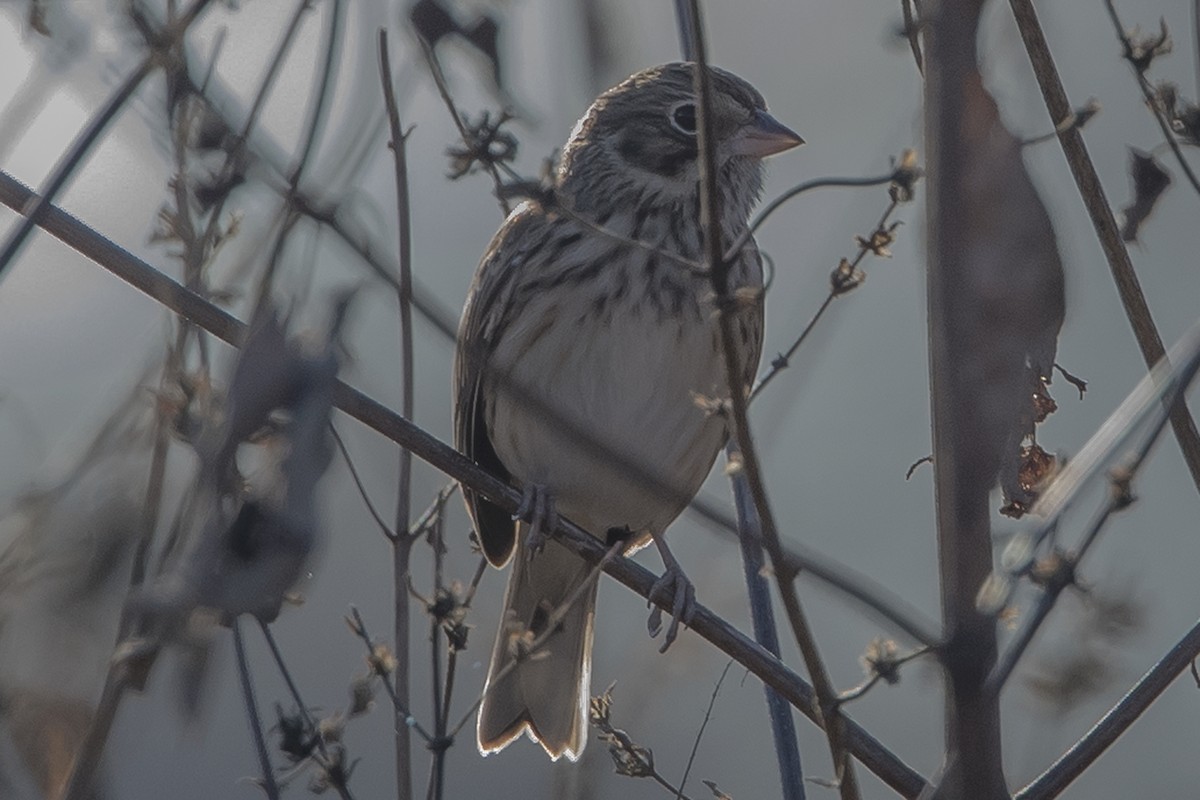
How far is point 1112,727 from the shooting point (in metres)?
2.00

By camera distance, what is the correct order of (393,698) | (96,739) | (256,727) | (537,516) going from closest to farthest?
1. (96,739)
2. (256,727)
3. (393,698)
4. (537,516)

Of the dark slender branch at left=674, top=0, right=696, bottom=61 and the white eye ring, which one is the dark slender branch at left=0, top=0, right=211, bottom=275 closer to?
A: the dark slender branch at left=674, top=0, right=696, bottom=61

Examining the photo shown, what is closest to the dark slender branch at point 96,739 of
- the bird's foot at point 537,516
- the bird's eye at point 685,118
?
the bird's foot at point 537,516

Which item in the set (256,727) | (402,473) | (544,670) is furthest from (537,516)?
(256,727)

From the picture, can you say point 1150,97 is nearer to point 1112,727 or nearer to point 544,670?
point 1112,727

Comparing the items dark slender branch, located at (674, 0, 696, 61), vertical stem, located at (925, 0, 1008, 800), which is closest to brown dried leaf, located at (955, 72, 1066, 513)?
vertical stem, located at (925, 0, 1008, 800)

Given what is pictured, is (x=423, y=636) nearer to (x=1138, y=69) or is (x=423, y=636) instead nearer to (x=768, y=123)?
(x=768, y=123)

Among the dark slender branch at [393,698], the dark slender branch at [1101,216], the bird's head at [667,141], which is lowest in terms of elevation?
the dark slender branch at [393,698]

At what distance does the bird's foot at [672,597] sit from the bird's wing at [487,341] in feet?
1.35

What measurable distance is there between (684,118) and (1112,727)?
7.58 ft

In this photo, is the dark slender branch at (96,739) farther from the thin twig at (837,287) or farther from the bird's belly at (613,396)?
the bird's belly at (613,396)

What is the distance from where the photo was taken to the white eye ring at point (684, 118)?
3.99m

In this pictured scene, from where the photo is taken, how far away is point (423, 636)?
18.2 feet

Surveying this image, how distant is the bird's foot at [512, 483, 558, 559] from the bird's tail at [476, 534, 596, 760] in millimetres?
132
